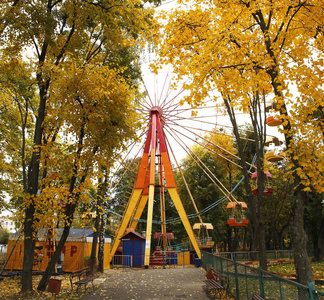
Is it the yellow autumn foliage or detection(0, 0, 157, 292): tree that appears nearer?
the yellow autumn foliage

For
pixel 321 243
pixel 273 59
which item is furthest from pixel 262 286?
pixel 321 243

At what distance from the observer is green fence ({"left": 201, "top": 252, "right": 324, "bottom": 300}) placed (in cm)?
398

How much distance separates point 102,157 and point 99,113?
1.51m

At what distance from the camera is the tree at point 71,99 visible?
28.3ft

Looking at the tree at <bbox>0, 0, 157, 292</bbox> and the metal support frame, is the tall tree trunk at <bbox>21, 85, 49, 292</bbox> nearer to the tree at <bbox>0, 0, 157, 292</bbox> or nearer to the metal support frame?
the tree at <bbox>0, 0, 157, 292</bbox>

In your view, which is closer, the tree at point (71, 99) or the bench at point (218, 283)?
the bench at point (218, 283)

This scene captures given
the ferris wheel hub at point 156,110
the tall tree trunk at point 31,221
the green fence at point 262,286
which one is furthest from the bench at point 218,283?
the ferris wheel hub at point 156,110

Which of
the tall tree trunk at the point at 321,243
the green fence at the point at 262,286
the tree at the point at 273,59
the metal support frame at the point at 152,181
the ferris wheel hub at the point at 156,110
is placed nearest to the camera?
the green fence at the point at 262,286

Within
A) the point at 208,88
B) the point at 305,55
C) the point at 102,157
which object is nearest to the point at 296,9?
the point at 305,55

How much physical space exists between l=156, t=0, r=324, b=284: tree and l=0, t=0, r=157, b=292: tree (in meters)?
2.08

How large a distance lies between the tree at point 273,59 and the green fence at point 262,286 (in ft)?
2.07

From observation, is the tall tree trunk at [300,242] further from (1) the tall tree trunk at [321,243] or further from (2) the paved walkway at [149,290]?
(1) the tall tree trunk at [321,243]

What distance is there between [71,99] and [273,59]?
5677mm

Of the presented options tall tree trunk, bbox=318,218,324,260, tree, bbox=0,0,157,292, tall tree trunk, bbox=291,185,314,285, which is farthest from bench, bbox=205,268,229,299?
tall tree trunk, bbox=318,218,324,260
